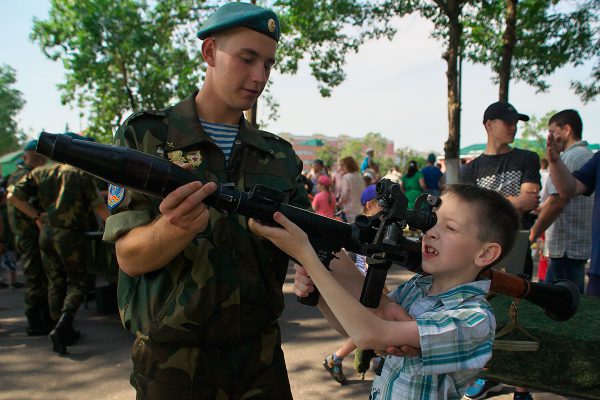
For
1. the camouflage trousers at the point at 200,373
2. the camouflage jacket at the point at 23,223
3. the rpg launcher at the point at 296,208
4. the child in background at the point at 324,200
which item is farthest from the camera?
the child in background at the point at 324,200

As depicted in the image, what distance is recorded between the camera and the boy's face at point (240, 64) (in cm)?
179

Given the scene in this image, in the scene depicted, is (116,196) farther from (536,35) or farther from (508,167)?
(536,35)

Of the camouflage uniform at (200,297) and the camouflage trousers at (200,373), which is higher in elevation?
the camouflage uniform at (200,297)

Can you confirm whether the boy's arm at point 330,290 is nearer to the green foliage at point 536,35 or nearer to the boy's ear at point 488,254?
the boy's ear at point 488,254

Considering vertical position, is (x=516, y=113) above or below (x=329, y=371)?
above

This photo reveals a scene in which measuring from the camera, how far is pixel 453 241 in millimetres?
1583

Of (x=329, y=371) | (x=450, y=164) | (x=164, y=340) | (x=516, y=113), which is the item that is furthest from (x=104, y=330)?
(x=450, y=164)

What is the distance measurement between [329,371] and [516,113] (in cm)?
266

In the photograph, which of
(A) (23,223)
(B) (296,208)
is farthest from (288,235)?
(A) (23,223)

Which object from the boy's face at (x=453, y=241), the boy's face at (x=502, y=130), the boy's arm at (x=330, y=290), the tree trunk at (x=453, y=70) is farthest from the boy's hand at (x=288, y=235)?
the tree trunk at (x=453, y=70)

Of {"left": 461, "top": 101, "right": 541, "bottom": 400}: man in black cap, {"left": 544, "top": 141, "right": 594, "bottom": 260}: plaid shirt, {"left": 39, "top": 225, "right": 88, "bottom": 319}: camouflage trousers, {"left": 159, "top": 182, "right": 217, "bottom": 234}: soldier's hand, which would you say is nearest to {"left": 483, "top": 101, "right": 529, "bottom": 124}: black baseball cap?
{"left": 461, "top": 101, "right": 541, "bottom": 400}: man in black cap

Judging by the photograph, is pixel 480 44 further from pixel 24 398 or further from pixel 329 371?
pixel 24 398

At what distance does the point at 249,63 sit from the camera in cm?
181

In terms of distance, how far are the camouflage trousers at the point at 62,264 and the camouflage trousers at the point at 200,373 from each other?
3734 millimetres
